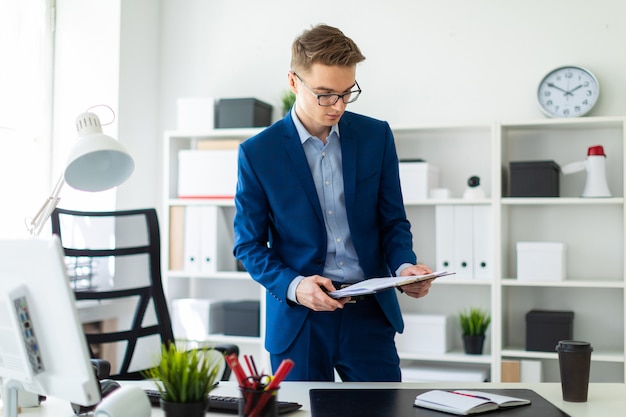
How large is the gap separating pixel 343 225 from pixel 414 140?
1909 millimetres

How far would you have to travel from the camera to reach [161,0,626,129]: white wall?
3631 mm

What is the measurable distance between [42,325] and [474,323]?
2.67m

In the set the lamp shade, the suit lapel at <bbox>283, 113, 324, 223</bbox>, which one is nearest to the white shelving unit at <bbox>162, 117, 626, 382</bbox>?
the suit lapel at <bbox>283, 113, 324, 223</bbox>

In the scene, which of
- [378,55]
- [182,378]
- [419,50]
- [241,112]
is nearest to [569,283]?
[419,50]

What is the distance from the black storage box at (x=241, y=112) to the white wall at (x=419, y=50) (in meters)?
0.20

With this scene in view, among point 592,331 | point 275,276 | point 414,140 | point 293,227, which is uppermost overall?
point 414,140

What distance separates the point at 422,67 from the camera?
3867mm

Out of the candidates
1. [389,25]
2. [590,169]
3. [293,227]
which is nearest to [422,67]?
[389,25]

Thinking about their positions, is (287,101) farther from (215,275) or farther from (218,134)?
(215,275)

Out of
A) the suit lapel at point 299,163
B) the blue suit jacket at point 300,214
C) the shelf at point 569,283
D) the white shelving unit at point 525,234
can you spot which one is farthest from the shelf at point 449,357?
the suit lapel at point 299,163

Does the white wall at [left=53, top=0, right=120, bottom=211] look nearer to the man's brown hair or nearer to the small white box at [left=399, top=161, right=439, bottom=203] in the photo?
the small white box at [left=399, top=161, right=439, bottom=203]

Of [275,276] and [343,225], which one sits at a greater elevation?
[343,225]

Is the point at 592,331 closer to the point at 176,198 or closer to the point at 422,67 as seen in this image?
the point at 422,67

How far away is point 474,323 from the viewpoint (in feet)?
11.7
